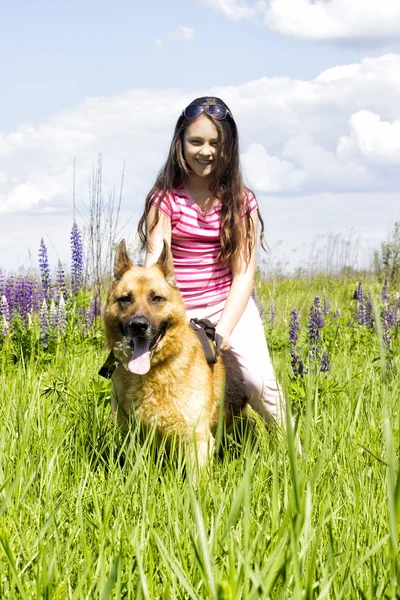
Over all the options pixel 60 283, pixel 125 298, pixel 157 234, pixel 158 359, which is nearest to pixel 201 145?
pixel 157 234

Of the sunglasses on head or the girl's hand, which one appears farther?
the sunglasses on head

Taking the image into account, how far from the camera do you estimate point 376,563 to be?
202 cm

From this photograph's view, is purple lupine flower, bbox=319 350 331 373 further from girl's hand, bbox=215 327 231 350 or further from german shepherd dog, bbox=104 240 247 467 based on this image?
german shepherd dog, bbox=104 240 247 467

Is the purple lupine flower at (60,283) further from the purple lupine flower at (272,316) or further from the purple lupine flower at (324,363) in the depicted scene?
the purple lupine flower at (324,363)

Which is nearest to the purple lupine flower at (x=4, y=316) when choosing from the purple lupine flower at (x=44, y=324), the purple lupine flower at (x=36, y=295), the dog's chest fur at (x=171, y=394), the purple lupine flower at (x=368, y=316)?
the purple lupine flower at (x=44, y=324)

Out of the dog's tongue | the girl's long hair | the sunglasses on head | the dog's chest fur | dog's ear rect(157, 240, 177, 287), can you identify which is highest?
the sunglasses on head

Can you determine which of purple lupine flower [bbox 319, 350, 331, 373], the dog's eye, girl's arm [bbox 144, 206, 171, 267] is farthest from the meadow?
girl's arm [bbox 144, 206, 171, 267]

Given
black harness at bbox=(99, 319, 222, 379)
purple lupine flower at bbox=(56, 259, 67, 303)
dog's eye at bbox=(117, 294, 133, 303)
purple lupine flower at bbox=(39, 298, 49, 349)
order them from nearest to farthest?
dog's eye at bbox=(117, 294, 133, 303)
black harness at bbox=(99, 319, 222, 379)
purple lupine flower at bbox=(39, 298, 49, 349)
purple lupine flower at bbox=(56, 259, 67, 303)

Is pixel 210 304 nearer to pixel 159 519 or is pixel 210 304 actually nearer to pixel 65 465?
pixel 65 465

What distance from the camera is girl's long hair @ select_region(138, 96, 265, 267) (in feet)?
13.9

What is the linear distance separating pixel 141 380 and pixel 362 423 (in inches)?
55.3

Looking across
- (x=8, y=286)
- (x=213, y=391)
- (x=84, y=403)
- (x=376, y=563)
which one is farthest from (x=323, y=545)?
(x=8, y=286)

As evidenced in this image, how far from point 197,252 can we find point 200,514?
130 inches

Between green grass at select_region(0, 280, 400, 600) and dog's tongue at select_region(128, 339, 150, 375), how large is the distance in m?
0.32
